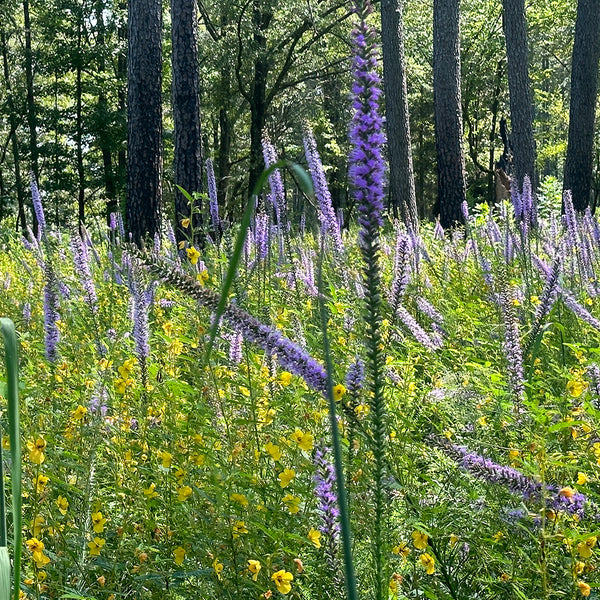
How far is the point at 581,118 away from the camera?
1208cm

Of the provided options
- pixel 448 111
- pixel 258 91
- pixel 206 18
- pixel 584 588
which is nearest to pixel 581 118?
pixel 448 111

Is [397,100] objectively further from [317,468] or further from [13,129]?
[13,129]

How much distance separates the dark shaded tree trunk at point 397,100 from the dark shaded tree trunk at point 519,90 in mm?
1788

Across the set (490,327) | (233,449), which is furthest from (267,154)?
(233,449)

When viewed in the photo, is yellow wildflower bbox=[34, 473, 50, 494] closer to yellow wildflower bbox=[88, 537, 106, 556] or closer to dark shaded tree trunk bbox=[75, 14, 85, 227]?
yellow wildflower bbox=[88, 537, 106, 556]

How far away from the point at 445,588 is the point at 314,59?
24428 millimetres

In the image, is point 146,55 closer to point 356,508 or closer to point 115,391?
point 115,391

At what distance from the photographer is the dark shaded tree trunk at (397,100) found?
11.4 m

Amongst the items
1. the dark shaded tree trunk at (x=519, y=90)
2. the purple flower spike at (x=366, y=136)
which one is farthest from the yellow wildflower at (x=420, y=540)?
the dark shaded tree trunk at (x=519, y=90)

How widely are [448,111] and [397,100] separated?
1.01 metres

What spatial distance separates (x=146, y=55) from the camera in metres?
8.91

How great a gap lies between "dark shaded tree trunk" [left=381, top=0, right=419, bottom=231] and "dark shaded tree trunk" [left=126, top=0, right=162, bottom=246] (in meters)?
4.07

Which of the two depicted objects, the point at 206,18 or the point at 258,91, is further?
the point at 258,91

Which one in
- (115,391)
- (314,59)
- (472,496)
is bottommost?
(472,496)
